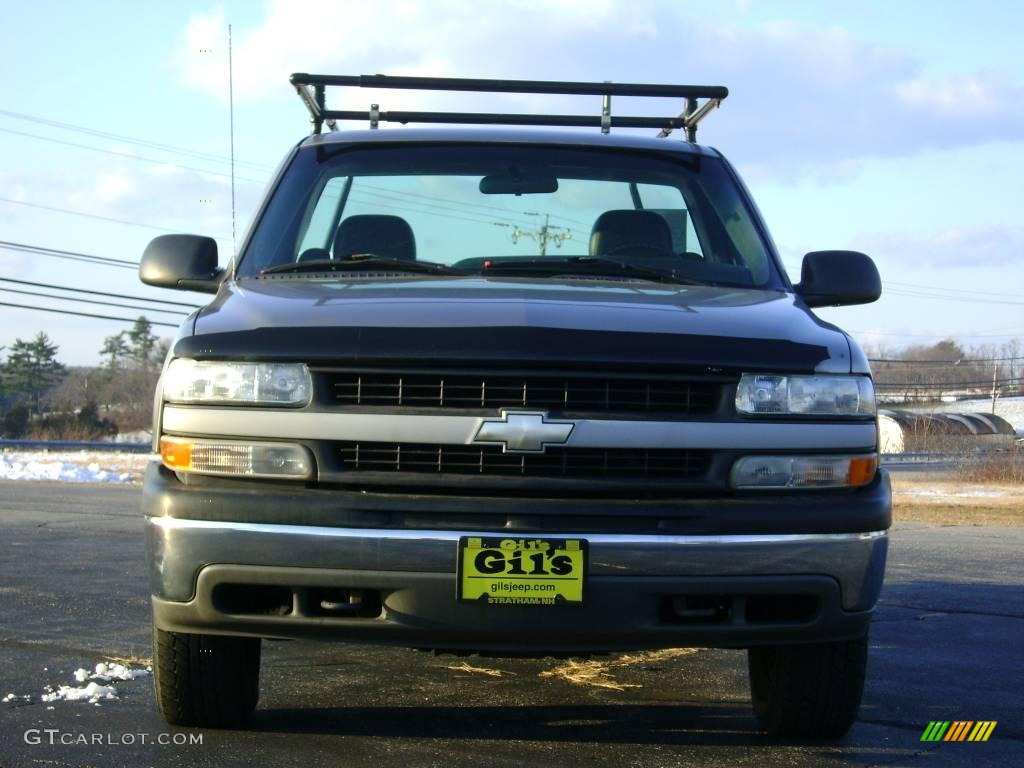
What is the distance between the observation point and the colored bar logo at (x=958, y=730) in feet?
13.9

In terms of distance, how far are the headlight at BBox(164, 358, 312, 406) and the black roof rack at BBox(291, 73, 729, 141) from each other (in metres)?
2.37

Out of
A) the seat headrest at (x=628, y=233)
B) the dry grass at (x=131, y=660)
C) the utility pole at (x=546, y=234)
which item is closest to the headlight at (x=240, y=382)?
the utility pole at (x=546, y=234)

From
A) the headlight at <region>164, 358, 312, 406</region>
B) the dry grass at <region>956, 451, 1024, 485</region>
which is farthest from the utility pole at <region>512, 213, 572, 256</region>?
the dry grass at <region>956, 451, 1024, 485</region>

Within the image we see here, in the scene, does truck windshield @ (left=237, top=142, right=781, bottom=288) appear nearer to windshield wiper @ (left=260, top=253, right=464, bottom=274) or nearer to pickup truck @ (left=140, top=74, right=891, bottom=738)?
windshield wiper @ (left=260, top=253, right=464, bottom=274)

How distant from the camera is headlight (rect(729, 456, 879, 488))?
11.7 feet

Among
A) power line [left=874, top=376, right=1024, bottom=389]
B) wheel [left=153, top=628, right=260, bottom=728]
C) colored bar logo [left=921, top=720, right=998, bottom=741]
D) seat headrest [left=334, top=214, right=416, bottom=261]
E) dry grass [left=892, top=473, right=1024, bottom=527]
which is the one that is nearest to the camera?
wheel [left=153, top=628, right=260, bottom=728]

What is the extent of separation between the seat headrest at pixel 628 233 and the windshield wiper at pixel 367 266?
68 cm

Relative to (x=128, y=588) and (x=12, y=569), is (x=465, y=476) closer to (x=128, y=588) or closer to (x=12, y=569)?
(x=128, y=588)

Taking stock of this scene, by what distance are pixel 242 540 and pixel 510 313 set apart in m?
0.97

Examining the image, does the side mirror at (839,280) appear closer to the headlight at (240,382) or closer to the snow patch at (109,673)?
the headlight at (240,382)

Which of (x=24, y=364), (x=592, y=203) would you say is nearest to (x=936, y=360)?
(x=24, y=364)

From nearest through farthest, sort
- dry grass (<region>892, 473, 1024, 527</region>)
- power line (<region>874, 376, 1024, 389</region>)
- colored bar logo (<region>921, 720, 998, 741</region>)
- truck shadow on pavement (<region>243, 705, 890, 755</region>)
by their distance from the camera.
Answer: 1. truck shadow on pavement (<region>243, 705, 890, 755</region>)
2. colored bar logo (<region>921, 720, 998, 741</region>)
3. dry grass (<region>892, 473, 1024, 527</region>)
4. power line (<region>874, 376, 1024, 389</region>)

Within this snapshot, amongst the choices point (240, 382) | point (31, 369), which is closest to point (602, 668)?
point (240, 382)

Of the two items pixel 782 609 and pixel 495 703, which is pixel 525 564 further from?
pixel 495 703
